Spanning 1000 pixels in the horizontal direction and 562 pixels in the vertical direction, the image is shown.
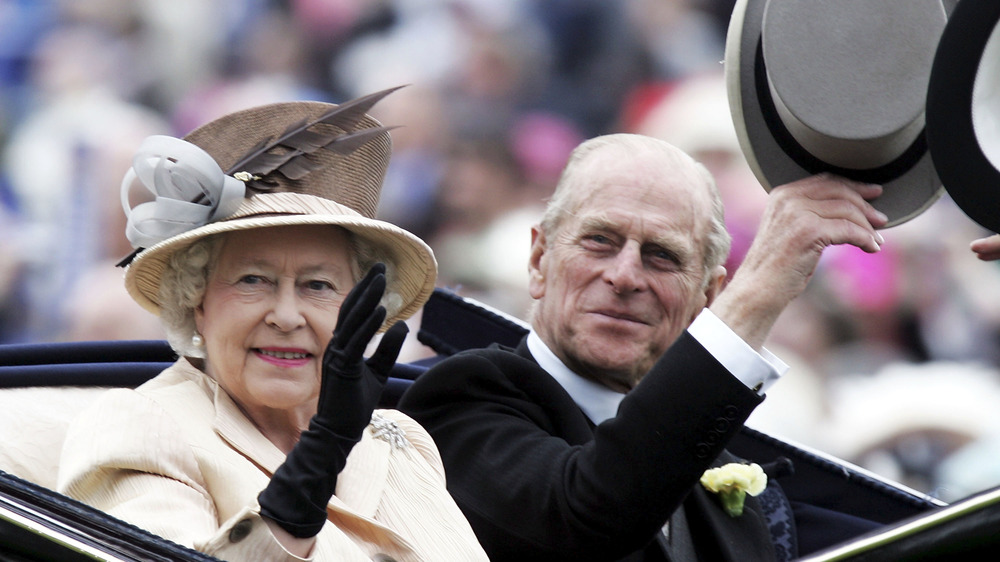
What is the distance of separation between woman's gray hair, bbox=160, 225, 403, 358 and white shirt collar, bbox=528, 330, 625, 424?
518mm

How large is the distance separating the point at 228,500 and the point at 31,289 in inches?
114

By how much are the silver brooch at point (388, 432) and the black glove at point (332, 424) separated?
59cm

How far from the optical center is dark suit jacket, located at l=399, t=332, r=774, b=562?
7.09 ft

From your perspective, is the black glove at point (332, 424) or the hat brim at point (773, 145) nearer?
the black glove at point (332, 424)

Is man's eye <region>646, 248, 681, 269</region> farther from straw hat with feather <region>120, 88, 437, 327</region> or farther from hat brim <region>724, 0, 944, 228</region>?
hat brim <region>724, 0, 944, 228</region>

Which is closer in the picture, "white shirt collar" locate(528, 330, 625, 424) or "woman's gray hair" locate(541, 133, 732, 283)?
"white shirt collar" locate(528, 330, 625, 424)

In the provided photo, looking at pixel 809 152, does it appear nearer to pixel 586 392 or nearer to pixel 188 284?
pixel 586 392

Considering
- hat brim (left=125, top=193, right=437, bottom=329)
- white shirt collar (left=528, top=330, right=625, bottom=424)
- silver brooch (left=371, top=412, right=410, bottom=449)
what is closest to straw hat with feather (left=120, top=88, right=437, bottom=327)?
hat brim (left=125, top=193, right=437, bottom=329)

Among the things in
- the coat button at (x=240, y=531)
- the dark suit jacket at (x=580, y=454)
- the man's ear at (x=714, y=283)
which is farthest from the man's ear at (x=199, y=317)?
the man's ear at (x=714, y=283)

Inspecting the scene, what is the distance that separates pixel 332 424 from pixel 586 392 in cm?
101

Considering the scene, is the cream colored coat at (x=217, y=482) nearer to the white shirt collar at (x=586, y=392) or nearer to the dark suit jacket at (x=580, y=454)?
the dark suit jacket at (x=580, y=454)

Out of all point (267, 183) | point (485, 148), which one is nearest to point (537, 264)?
point (267, 183)

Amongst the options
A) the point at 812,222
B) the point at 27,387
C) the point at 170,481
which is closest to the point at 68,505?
the point at 170,481

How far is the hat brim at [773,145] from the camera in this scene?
6.77 feet
